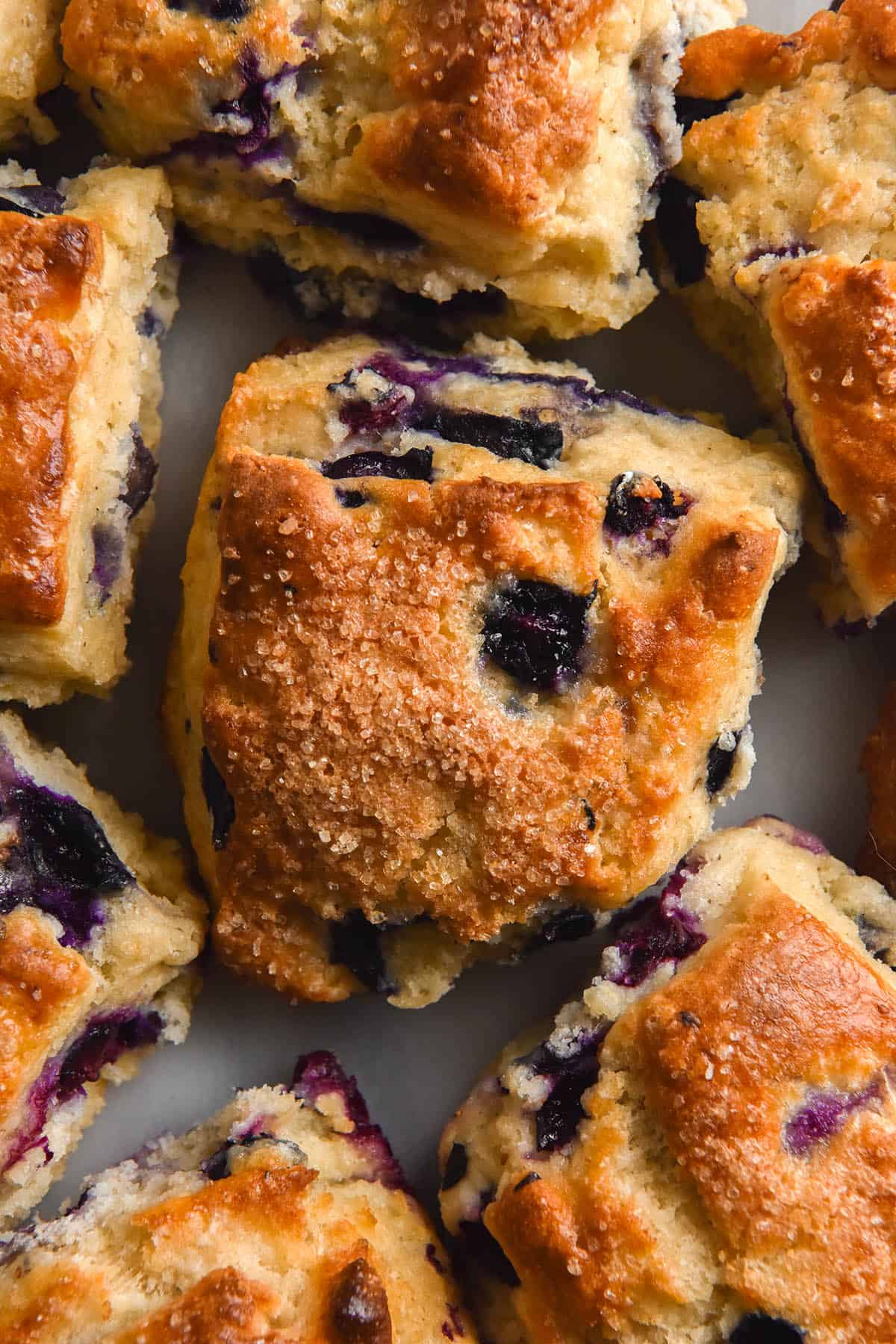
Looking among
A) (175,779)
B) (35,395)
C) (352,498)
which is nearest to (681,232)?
(352,498)

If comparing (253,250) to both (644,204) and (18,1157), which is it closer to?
(644,204)

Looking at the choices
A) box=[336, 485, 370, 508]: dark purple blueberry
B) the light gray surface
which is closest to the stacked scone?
box=[336, 485, 370, 508]: dark purple blueberry

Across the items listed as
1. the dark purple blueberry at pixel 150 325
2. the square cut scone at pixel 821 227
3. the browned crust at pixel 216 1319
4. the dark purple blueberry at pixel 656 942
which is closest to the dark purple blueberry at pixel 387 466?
the dark purple blueberry at pixel 150 325

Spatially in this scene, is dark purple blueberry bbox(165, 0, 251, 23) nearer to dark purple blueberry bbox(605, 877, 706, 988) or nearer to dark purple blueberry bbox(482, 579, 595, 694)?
dark purple blueberry bbox(482, 579, 595, 694)

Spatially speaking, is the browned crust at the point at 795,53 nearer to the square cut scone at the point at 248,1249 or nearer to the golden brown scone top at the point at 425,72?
the golden brown scone top at the point at 425,72

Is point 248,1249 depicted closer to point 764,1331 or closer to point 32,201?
point 764,1331

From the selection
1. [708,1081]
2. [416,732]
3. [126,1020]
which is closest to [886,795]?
[708,1081]
